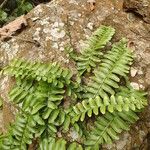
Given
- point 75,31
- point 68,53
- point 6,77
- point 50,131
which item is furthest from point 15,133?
point 75,31

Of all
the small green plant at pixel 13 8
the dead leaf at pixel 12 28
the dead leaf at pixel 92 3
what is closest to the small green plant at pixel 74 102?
the dead leaf at pixel 12 28

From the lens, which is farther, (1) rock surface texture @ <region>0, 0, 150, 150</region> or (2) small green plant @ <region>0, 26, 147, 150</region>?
(1) rock surface texture @ <region>0, 0, 150, 150</region>

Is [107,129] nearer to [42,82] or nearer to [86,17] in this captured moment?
[42,82]

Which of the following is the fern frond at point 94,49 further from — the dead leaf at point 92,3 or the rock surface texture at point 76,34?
the dead leaf at point 92,3

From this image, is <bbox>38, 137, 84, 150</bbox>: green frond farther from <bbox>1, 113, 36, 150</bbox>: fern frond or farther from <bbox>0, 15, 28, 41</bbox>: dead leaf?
<bbox>0, 15, 28, 41</bbox>: dead leaf

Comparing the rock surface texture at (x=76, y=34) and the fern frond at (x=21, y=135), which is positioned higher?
the rock surface texture at (x=76, y=34)

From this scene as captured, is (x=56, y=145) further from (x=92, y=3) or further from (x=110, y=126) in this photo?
(x=92, y=3)

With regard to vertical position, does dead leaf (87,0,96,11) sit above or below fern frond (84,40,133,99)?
above

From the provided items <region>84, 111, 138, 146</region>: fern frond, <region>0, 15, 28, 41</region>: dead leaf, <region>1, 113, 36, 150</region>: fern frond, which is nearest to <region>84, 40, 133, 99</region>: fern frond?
<region>84, 111, 138, 146</region>: fern frond
